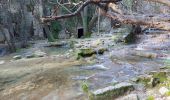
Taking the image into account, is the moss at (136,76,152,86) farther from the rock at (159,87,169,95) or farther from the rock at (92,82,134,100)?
the rock at (159,87,169,95)

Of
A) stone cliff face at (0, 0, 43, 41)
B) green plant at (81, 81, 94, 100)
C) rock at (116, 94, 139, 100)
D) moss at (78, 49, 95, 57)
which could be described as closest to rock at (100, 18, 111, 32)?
stone cliff face at (0, 0, 43, 41)

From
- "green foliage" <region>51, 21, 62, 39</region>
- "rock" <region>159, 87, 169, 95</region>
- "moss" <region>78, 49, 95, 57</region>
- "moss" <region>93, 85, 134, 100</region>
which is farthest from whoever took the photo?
"green foliage" <region>51, 21, 62, 39</region>

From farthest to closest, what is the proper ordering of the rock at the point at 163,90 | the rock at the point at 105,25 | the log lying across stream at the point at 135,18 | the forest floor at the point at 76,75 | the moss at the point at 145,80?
the rock at the point at 105,25
the forest floor at the point at 76,75
the moss at the point at 145,80
the log lying across stream at the point at 135,18
the rock at the point at 163,90

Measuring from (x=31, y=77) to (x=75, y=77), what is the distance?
131 cm

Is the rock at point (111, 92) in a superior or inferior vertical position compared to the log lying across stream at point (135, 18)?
inferior

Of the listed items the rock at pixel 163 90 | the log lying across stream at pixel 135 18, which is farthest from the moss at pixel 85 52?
the rock at pixel 163 90

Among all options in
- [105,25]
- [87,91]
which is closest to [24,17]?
[105,25]

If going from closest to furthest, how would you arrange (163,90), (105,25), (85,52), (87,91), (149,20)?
(163,90) → (149,20) → (87,91) → (85,52) → (105,25)

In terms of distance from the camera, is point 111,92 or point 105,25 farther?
point 105,25

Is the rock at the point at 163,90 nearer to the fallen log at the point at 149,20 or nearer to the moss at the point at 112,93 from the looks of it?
the moss at the point at 112,93

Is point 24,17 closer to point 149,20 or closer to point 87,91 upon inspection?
point 87,91

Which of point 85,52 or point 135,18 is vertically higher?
point 135,18

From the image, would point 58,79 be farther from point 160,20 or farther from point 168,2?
point 168,2

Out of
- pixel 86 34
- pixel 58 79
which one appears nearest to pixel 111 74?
pixel 58 79
